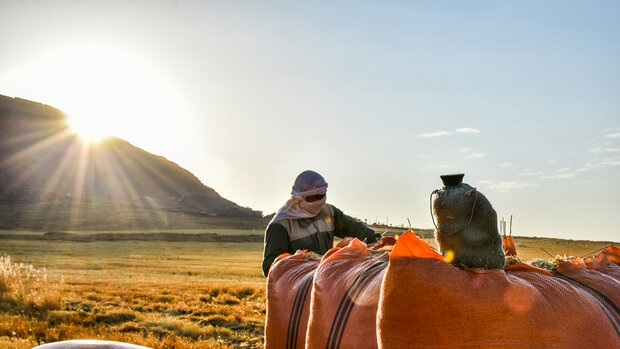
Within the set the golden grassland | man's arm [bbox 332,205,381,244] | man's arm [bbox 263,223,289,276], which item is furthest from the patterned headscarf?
the golden grassland

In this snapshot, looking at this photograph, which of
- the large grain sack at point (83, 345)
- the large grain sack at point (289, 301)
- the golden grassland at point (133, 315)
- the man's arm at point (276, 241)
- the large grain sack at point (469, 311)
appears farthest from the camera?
the golden grassland at point (133, 315)

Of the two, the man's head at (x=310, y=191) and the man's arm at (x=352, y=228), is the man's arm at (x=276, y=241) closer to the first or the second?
the man's head at (x=310, y=191)

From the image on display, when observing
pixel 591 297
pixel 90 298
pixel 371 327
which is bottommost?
pixel 90 298

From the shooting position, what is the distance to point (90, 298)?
1722 centimetres

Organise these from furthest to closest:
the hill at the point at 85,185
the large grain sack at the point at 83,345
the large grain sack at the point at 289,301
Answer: the hill at the point at 85,185
the large grain sack at the point at 289,301
the large grain sack at the point at 83,345

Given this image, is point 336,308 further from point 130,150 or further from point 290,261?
point 130,150

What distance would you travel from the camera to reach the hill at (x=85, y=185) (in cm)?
10269

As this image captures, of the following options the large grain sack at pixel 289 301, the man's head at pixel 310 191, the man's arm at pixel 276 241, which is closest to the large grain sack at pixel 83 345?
the large grain sack at pixel 289 301

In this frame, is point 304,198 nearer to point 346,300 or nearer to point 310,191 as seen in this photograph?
point 310,191

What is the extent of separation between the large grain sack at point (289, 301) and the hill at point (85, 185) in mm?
91678

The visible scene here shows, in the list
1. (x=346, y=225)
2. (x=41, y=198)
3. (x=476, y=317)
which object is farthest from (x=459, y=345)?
(x=41, y=198)

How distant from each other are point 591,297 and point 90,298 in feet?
52.5

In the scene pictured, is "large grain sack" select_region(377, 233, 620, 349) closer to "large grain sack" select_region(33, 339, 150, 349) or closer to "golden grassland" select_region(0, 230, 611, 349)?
"golden grassland" select_region(0, 230, 611, 349)

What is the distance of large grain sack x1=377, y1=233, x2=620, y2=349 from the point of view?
298 cm
